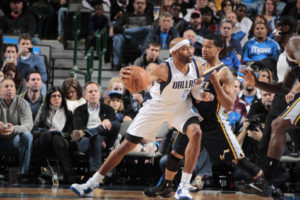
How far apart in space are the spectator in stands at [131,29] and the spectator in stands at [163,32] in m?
0.40

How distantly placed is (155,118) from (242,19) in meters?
6.69

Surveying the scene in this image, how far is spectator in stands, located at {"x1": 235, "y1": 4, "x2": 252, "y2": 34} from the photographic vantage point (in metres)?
11.4

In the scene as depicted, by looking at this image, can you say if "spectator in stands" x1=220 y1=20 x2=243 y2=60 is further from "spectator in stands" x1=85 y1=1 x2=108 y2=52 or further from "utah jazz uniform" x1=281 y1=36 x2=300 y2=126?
"utah jazz uniform" x1=281 y1=36 x2=300 y2=126

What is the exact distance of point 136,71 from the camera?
16.5 feet

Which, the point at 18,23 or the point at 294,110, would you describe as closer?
the point at 294,110

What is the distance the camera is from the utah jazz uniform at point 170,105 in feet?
18.0

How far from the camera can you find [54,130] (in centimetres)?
768

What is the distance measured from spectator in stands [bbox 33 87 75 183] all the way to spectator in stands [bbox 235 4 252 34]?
4.79 m

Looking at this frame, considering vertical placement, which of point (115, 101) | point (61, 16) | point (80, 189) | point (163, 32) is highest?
point (61, 16)

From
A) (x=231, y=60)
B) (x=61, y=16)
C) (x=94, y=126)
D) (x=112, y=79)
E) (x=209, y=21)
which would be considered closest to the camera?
(x=94, y=126)

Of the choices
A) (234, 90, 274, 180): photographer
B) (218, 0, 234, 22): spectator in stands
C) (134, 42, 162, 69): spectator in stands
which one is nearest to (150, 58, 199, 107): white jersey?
(234, 90, 274, 180): photographer

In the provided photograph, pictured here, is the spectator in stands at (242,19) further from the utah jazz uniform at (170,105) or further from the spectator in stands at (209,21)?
the utah jazz uniform at (170,105)

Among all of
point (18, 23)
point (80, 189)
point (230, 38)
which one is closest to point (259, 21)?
point (230, 38)

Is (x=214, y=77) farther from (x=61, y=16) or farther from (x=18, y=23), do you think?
(x=61, y=16)
